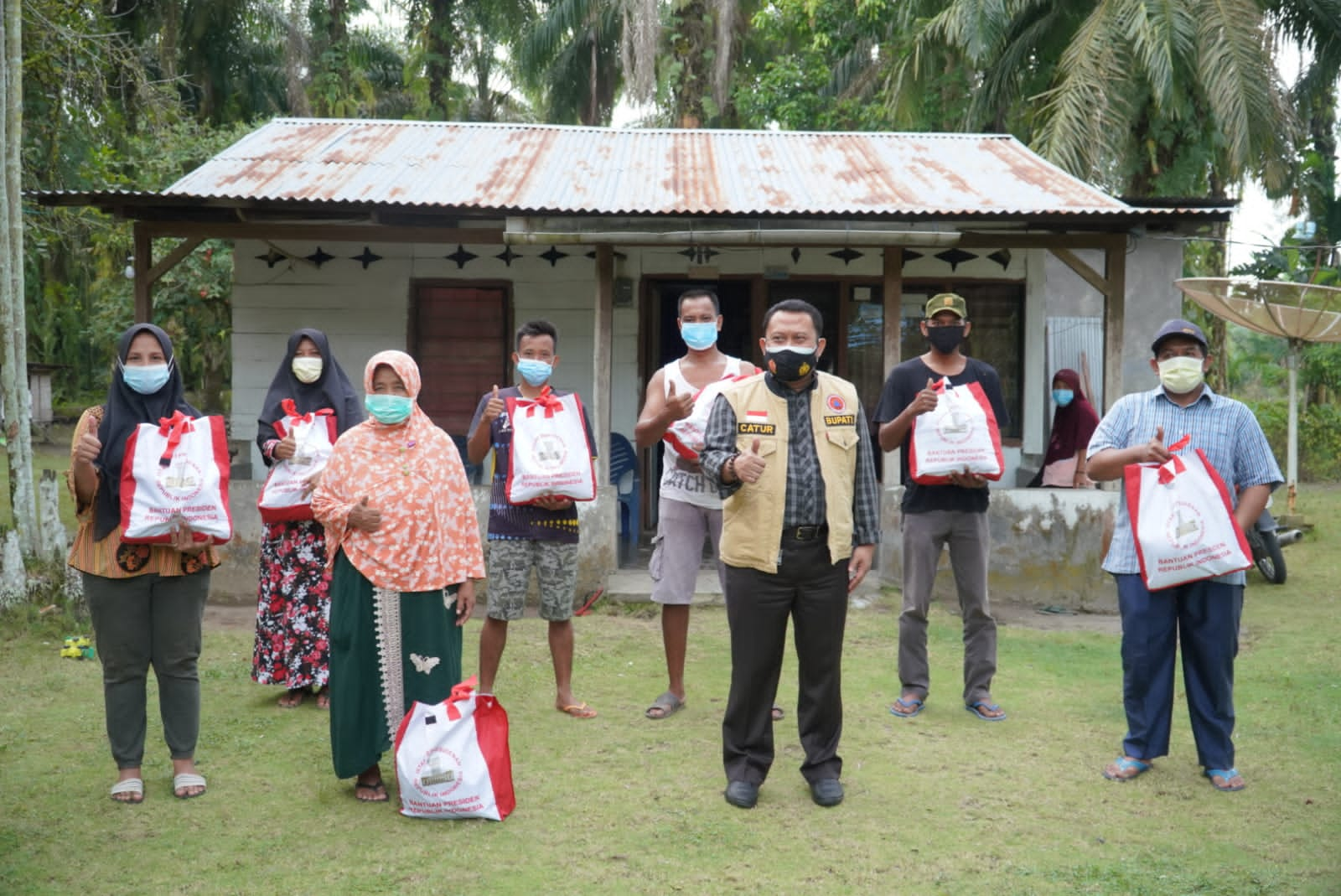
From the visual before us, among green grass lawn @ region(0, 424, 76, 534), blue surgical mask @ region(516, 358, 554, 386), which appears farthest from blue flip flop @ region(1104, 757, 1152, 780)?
green grass lawn @ region(0, 424, 76, 534)

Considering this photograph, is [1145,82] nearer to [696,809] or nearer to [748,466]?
[748,466]

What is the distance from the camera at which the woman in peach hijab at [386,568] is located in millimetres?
4086

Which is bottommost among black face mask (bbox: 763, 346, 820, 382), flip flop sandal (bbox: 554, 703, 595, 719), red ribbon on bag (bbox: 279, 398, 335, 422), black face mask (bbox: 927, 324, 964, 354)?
flip flop sandal (bbox: 554, 703, 595, 719)

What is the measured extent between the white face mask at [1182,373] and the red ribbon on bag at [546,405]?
2501mm

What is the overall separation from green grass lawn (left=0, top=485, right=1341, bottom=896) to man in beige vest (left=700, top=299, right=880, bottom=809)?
→ 0.34 meters

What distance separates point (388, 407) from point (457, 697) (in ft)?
3.44

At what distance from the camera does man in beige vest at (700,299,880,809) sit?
4113mm

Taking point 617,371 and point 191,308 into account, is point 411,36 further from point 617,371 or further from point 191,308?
point 617,371

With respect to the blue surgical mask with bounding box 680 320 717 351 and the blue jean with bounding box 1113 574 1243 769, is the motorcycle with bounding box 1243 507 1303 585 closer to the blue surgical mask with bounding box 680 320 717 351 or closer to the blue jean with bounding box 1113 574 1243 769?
the blue jean with bounding box 1113 574 1243 769

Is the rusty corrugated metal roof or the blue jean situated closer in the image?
the blue jean

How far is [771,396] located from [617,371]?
6.18 metres

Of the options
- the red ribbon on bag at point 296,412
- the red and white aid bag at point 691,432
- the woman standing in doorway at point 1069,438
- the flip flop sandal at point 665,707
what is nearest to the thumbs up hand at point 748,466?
the red and white aid bag at point 691,432

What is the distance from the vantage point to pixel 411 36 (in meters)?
24.8

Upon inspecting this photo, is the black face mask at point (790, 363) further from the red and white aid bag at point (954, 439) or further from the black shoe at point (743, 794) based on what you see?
the black shoe at point (743, 794)
